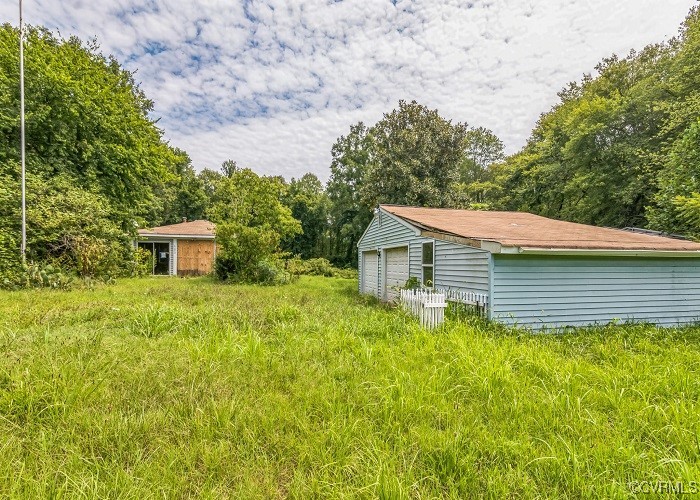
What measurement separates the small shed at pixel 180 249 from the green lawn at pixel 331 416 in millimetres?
14096

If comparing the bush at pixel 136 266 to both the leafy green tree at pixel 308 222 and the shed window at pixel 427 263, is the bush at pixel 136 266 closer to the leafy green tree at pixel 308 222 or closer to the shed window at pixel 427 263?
the shed window at pixel 427 263

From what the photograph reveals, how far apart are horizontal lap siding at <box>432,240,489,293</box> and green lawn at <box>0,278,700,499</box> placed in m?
1.81

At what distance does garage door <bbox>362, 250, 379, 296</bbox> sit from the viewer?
486 inches

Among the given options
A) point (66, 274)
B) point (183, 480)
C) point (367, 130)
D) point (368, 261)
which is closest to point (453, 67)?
point (368, 261)

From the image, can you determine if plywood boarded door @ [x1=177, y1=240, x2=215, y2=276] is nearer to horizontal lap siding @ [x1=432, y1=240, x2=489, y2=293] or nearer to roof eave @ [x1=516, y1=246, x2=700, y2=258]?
horizontal lap siding @ [x1=432, y1=240, x2=489, y2=293]

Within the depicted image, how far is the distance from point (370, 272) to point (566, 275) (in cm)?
731

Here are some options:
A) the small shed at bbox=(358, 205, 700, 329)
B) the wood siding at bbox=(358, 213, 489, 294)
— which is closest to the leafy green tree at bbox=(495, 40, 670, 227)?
the small shed at bbox=(358, 205, 700, 329)

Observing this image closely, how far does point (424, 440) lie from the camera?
261 centimetres

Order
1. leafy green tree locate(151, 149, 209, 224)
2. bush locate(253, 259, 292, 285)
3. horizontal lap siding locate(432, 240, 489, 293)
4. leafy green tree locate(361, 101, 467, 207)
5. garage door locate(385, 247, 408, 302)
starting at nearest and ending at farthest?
horizontal lap siding locate(432, 240, 489, 293) → garage door locate(385, 247, 408, 302) → bush locate(253, 259, 292, 285) → leafy green tree locate(361, 101, 467, 207) → leafy green tree locate(151, 149, 209, 224)

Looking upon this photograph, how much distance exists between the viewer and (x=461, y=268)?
7145mm

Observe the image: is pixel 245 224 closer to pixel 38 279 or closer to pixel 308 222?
pixel 38 279

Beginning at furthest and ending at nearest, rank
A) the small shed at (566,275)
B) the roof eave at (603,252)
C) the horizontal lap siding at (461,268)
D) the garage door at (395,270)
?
1. the garage door at (395,270)
2. the horizontal lap siding at (461,268)
3. the small shed at (566,275)
4. the roof eave at (603,252)

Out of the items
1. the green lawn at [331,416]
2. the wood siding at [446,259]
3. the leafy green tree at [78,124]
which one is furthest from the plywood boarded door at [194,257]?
the green lawn at [331,416]

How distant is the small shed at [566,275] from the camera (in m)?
6.18
